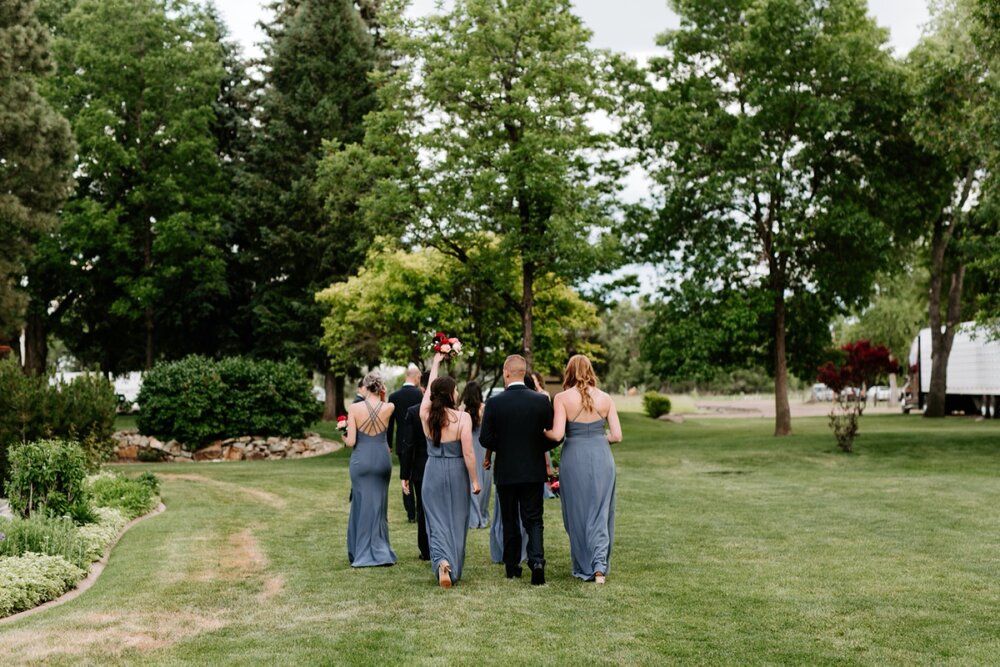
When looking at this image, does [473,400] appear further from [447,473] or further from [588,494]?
[588,494]

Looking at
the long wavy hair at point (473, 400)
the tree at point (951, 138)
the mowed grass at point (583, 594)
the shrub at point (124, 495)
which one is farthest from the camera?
the tree at point (951, 138)

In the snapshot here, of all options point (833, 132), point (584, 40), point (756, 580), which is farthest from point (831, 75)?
point (756, 580)

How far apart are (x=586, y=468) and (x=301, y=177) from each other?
31251 mm

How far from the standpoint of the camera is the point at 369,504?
9.93 metres

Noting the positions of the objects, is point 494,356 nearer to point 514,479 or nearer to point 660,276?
point 660,276

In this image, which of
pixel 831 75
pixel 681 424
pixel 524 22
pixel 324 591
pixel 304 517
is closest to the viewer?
pixel 324 591

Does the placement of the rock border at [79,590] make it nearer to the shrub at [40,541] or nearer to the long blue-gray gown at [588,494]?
the shrub at [40,541]

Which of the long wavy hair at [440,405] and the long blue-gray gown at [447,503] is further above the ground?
the long wavy hair at [440,405]

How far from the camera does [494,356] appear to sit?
31453mm

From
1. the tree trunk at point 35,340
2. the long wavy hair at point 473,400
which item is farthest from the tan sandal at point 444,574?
the tree trunk at point 35,340

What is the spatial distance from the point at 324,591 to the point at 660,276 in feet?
75.0

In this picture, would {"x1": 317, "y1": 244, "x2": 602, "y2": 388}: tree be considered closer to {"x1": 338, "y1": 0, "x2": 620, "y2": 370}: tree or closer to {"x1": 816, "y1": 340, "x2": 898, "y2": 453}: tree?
{"x1": 338, "y1": 0, "x2": 620, "y2": 370}: tree

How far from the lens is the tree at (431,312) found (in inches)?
1154

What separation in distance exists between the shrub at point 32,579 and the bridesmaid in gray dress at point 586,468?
4.62m
